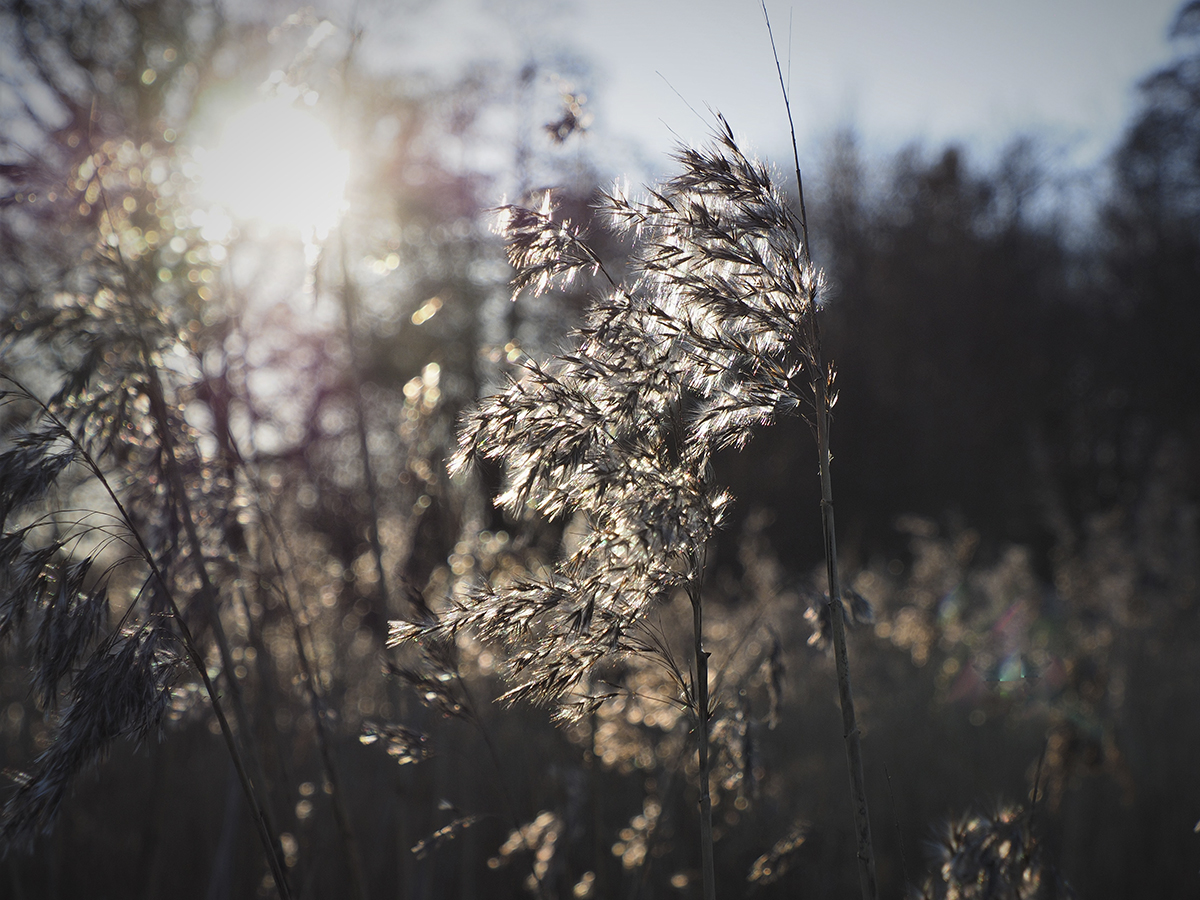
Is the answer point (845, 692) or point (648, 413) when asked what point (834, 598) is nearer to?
point (845, 692)

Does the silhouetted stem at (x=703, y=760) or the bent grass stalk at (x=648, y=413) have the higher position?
the bent grass stalk at (x=648, y=413)

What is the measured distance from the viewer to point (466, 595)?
4.52 feet

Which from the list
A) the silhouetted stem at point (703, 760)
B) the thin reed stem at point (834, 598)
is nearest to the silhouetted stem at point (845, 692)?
the thin reed stem at point (834, 598)

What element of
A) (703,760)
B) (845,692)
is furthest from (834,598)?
(703,760)

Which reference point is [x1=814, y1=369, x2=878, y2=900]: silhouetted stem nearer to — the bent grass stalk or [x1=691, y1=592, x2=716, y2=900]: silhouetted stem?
the bent grass stalk

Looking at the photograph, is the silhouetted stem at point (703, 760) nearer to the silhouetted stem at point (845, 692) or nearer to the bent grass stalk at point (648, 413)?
the bent grass stalk at point (648, 413)

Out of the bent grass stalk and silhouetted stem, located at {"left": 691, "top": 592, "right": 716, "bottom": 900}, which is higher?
the bent grass stalk

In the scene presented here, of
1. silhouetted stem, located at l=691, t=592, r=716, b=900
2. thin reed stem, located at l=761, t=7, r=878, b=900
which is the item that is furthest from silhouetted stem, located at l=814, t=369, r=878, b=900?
silhouetted stem, located at l=691, t=592, r=716, b=900

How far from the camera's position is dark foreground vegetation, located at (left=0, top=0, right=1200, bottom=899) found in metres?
1.36

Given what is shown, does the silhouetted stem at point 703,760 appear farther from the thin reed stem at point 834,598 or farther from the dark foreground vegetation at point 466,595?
the thin reed stem at point 834,598

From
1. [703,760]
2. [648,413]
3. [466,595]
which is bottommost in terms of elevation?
[703,760]

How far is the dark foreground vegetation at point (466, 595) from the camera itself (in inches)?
53.6

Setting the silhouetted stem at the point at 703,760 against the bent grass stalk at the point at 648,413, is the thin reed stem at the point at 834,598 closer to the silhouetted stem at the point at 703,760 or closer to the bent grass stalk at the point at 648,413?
the bent grass stalk at the point at 648,413

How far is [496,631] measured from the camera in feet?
4.15
